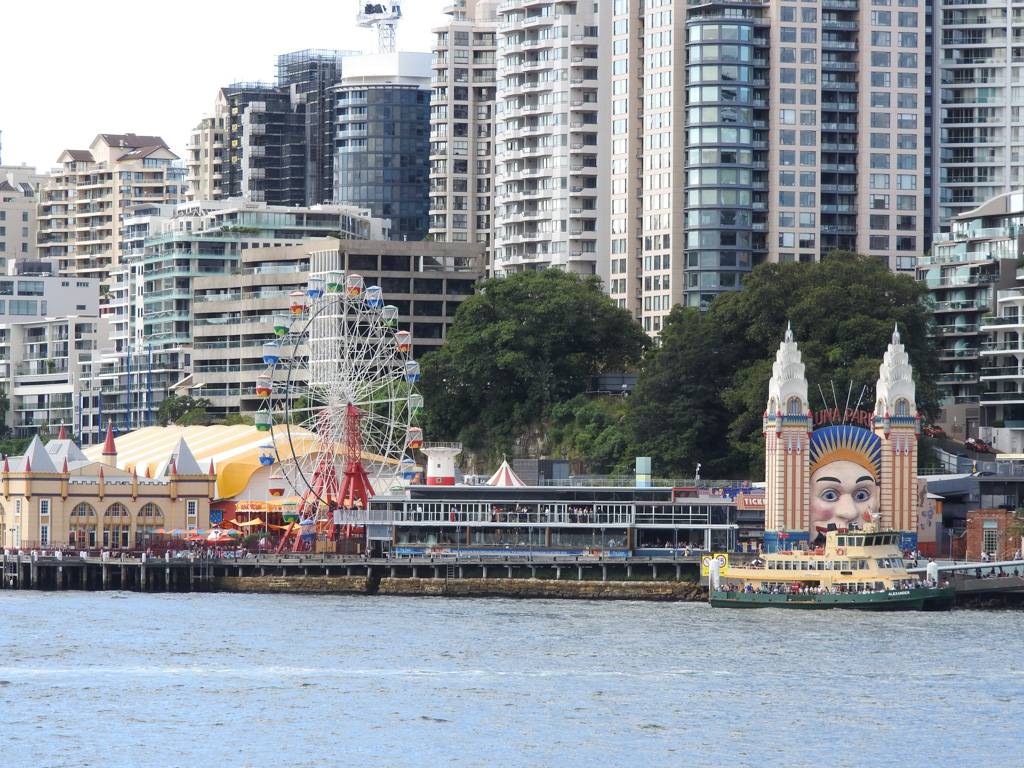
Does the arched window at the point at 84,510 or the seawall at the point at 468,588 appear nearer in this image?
the seawall at the point at 468,588

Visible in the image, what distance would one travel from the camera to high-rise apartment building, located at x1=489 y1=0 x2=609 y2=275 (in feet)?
625

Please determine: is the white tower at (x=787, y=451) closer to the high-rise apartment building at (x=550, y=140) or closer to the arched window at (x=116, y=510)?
the arched window at (x=116, y=510)

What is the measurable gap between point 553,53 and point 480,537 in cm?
7183

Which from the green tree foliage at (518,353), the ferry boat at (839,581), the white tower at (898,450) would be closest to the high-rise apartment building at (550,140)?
the green tree foliage at (518,353)

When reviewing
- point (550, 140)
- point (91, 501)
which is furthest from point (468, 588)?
point (550, 140)

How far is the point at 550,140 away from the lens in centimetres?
19250

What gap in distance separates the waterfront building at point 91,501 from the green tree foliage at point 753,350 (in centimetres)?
3106

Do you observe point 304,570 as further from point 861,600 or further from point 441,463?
point 861,600

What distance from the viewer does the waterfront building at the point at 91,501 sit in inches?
5546

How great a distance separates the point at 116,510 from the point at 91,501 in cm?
186

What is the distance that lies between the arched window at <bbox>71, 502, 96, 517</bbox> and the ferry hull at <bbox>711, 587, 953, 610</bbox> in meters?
47.8

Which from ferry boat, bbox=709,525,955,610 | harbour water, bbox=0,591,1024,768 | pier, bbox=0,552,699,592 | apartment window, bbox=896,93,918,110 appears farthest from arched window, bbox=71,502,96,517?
apartment window, bbox=896,93,918,110

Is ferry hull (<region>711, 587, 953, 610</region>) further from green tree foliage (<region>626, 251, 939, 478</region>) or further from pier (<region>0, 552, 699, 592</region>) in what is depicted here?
green tree foliage (<region>626, 251, 939, 478</region>)

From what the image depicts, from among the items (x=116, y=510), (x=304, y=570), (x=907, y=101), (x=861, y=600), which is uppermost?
(x=907, y=101)
